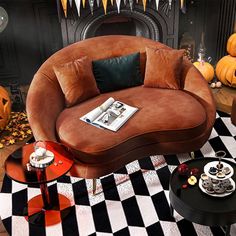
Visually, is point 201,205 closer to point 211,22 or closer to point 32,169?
point 32,169

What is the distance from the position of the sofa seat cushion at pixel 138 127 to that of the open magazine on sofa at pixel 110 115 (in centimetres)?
5

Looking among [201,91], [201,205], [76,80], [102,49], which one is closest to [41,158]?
[76,80]

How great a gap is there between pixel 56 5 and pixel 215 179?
9.79 feet

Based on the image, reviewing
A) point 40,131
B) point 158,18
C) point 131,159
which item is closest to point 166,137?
point 131,159

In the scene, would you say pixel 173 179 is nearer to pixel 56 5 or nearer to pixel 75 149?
pixel 75 149

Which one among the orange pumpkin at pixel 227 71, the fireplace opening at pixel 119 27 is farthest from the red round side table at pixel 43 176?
the orange pumpkin at pixel 227 71

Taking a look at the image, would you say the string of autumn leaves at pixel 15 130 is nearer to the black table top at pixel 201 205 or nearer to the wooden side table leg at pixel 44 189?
the wooden side table leg at pixel 44 189

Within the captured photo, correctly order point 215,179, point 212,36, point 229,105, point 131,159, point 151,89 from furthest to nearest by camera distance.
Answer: point 212,36, point 229,105, point 151,89, point 131,159, point 215,179

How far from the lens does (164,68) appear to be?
389 cm

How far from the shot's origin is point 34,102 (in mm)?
3508

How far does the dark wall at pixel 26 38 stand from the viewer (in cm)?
470

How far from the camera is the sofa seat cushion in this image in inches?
129

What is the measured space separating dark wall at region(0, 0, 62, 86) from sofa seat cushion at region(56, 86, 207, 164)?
1.49 metres

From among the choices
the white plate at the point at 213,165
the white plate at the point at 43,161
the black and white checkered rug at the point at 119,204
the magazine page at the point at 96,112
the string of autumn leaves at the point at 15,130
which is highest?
the magazine page at the point at 96,112
